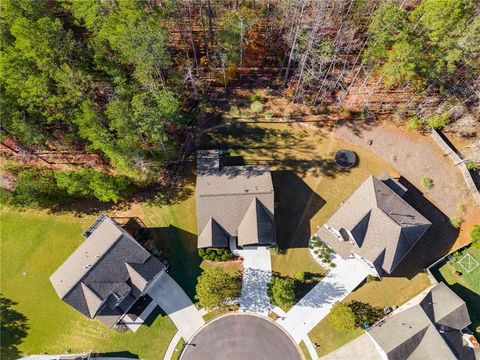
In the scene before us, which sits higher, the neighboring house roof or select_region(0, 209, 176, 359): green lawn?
select_region(0, 209, 176, 359): green lawn

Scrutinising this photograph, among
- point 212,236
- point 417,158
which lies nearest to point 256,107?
point 212,236

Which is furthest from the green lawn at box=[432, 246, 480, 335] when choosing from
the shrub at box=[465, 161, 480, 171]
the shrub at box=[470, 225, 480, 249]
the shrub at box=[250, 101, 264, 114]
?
the shrub at box=[250, 101, 264, 114]

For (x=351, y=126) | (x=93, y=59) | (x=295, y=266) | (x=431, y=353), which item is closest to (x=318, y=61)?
(x=351, y=126)

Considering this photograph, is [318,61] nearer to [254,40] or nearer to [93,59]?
[254,40]

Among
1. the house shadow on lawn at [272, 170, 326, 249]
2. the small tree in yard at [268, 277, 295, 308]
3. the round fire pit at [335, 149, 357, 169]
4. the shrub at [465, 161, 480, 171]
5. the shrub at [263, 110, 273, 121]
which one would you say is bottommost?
the small tree in yard at [268, 277, 295, 308]

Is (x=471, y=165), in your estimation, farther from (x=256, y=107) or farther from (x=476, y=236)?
(x=256, y=107)

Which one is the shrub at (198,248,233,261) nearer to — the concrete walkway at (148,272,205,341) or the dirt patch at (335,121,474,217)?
the concrete walkway at (148,272,205,341)
